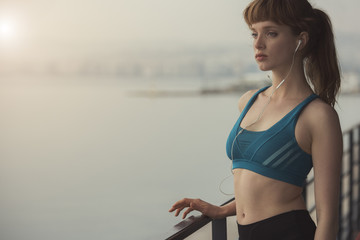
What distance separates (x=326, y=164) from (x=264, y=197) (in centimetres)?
13

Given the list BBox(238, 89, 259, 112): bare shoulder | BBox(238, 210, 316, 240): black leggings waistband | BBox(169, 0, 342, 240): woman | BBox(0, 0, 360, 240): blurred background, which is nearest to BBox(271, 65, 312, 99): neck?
BBox(169, 0, 342, 240): woman

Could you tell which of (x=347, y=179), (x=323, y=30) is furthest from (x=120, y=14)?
A: (x=323, y=30)

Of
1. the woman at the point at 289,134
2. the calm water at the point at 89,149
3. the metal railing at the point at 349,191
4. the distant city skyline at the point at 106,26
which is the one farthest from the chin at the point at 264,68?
the calm water at the point at 89,149

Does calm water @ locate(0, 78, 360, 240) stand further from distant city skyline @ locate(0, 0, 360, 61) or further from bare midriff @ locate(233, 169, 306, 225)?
bare midriff @ locate(233, 169, 306, 225)

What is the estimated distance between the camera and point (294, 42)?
80 cm

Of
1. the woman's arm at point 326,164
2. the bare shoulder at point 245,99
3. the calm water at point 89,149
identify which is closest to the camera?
the woman's arm at point 326,164

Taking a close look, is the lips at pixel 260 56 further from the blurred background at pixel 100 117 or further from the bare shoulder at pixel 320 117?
the blurred background at pixel 100 117

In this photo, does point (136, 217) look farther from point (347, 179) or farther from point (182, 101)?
point (347, 179)

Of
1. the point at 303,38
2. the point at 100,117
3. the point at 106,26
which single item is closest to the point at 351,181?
the point at 303,38

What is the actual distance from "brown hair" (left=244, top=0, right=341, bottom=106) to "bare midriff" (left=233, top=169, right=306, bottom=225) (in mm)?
207

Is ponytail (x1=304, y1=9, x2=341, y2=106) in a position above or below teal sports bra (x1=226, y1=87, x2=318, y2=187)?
above

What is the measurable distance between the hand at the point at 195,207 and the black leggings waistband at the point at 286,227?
103 millimetres

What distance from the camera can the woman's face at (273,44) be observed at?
2.58 ft

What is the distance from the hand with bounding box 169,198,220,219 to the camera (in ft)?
2.82
